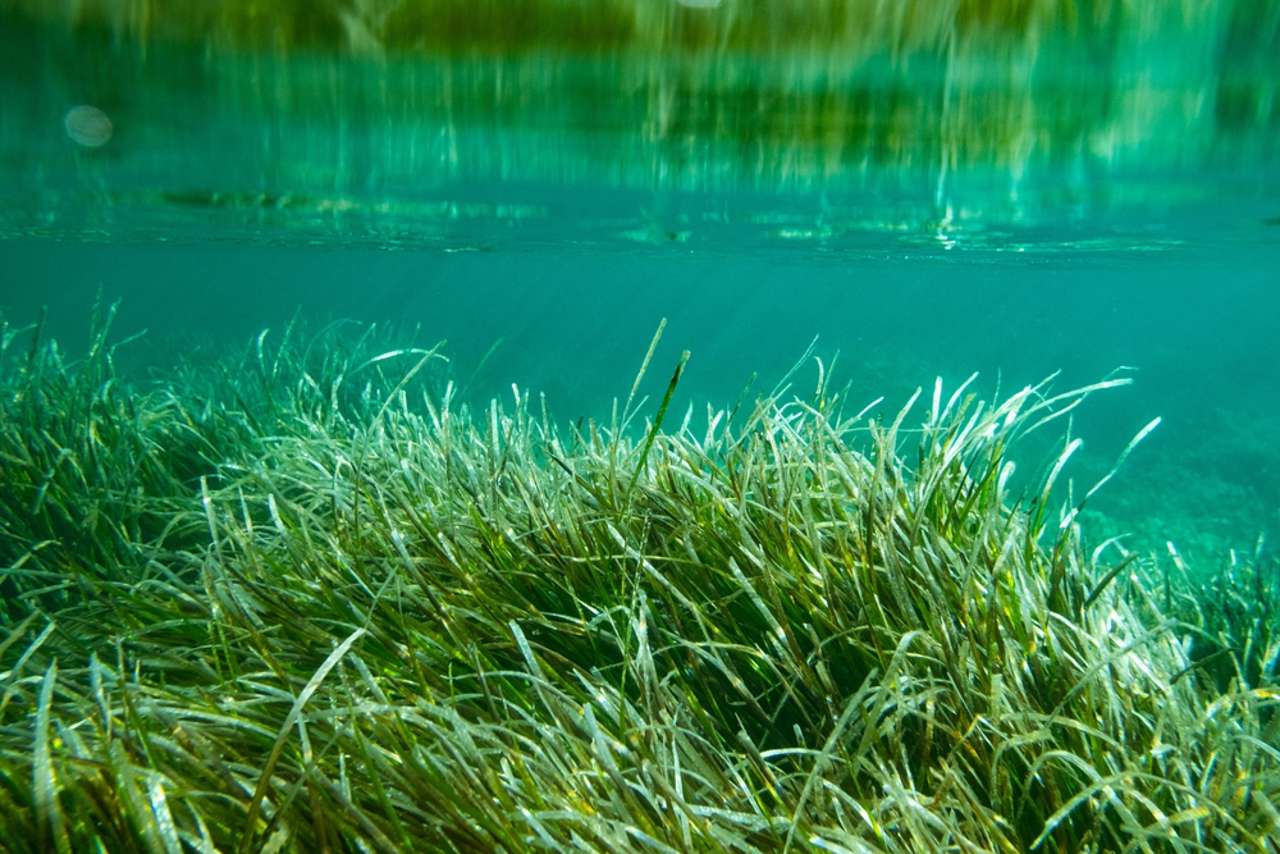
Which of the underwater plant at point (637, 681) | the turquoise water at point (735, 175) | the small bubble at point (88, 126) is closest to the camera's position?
the underwater plant at point (637, 681)

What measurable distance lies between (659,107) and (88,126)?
692 centimetres

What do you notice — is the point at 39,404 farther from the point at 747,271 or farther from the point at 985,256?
the point at 747,271

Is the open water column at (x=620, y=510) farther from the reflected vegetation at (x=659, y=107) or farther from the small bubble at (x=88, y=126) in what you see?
the small bubble at (x=88, y=126)

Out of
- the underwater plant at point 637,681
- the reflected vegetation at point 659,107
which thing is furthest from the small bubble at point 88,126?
the underwater plant at point 637,681

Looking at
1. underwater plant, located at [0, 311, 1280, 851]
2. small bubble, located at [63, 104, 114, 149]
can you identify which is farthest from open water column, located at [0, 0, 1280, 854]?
small bubble, located at [63, 104, 114, 149]

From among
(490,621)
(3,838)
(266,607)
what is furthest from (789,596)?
(3,838)

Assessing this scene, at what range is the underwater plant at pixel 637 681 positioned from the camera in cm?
199

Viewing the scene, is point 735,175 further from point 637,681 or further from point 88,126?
point 637,681

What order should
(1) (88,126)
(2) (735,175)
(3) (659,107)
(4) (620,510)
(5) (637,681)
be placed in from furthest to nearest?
(2) (735,175) → (1) (88,126) → (3) (659,107) → (4) (620,510) → (5) (637,681)

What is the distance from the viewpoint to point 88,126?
10594mm

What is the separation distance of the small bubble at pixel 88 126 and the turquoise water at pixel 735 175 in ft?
0.63

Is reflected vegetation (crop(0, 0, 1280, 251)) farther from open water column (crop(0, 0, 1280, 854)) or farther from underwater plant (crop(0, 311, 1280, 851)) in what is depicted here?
underwater plant (crop(0, 311, 1280, 851))

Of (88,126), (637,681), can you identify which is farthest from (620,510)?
(88,126)

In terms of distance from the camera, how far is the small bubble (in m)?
9.84
